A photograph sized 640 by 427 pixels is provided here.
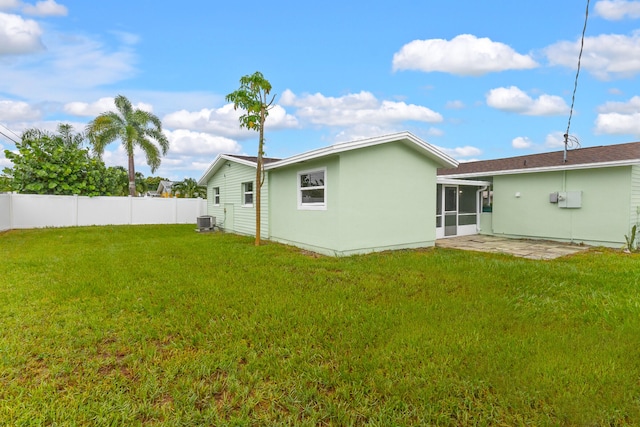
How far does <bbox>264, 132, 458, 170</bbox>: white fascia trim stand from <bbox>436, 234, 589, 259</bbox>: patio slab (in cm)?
266

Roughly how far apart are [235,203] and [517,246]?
10592 mm

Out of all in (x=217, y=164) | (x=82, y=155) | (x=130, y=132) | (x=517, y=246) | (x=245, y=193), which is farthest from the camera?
(x=130, y=132)

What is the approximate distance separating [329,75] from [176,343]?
10612mm

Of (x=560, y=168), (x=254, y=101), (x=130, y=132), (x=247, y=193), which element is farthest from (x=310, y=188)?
(x=130, y=132)

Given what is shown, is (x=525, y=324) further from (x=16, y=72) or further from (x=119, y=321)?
(x=16, y=72)

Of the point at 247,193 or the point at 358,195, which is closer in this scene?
the point at 358,195

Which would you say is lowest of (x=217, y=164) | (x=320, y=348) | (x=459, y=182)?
(x=320, y=348)

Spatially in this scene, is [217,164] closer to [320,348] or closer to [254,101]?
[254,101]

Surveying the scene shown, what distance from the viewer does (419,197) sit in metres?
9.56

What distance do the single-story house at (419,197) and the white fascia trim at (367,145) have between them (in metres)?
0.03

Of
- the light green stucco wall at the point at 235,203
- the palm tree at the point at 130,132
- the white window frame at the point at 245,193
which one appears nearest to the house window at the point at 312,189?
the light green stucco wall at the point at 235,203

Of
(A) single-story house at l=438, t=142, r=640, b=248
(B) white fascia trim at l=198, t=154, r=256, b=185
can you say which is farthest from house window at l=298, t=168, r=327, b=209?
(A) single-story house at l=438, t=142, r=640, b=248

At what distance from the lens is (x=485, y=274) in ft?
19.8

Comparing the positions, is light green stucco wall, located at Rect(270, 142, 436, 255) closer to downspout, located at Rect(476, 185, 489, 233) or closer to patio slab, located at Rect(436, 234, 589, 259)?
patio slab, located at Rect(436, 234, 589, 259)
